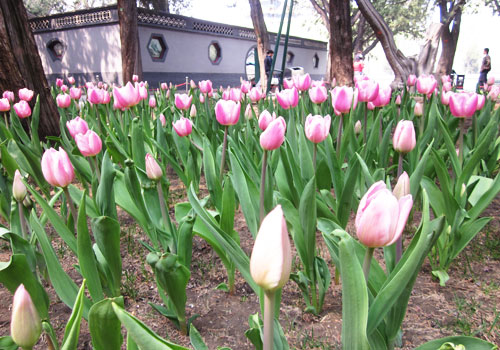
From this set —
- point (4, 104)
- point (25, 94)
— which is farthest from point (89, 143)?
point (25, 94)

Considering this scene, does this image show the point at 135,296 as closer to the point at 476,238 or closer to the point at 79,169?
the point at 79,169

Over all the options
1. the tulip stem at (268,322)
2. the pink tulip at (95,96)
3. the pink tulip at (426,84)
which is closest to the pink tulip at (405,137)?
the tulip stem at (268,322)

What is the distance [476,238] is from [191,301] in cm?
144

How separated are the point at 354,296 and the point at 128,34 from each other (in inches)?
351

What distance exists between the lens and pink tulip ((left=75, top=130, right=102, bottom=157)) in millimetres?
1463

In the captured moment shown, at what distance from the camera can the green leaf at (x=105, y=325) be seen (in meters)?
0.77

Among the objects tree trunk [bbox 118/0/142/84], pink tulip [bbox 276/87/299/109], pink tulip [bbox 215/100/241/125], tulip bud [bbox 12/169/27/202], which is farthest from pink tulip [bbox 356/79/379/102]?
tree trunk [bbox 118/0/142/84]

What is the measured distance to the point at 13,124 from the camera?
2.56 m

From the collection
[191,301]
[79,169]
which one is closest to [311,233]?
[191,301]

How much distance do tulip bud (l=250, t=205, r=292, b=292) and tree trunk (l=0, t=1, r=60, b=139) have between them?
317 centimetres

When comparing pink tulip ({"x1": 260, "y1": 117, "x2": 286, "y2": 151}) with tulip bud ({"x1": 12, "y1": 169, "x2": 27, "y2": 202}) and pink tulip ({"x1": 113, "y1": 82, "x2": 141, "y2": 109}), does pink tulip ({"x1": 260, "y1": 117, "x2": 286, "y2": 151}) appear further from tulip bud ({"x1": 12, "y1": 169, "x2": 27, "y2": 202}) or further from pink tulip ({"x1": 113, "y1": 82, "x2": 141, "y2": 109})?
pink tulip ({"x1": 113, "y1": 82, "x2": 141, "y2": 109})

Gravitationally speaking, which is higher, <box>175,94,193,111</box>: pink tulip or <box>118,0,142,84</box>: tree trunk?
<box>118,0,142,84</box>: tree trunk

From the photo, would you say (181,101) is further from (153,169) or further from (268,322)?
(268,322)

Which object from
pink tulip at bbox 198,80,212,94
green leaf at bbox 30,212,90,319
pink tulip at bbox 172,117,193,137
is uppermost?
pink tulip at bbox 198,80,212,94
